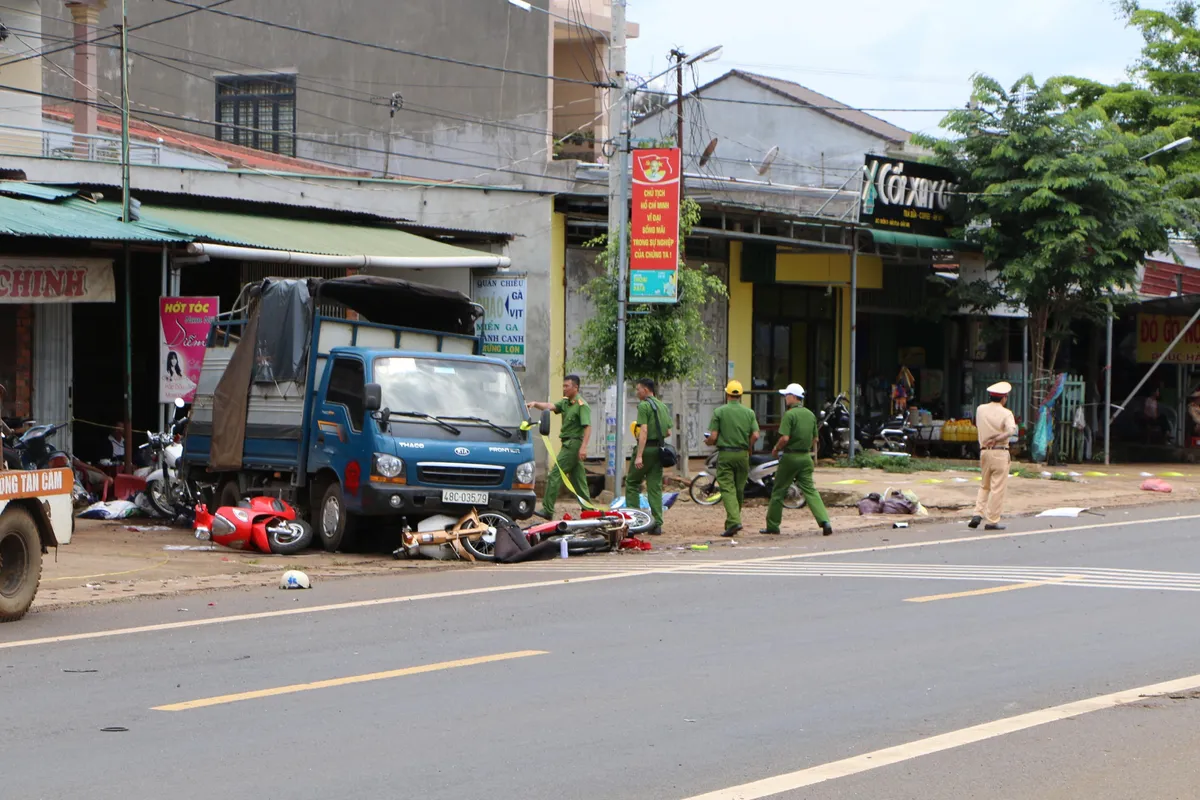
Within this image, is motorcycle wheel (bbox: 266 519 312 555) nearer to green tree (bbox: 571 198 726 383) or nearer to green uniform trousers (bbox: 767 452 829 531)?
green uniform trousers (bbox: 767 452 829 531)

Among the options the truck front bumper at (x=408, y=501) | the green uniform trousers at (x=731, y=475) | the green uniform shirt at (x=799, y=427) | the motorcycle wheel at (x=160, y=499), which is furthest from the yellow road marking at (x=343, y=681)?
the motorcycle wheel at (x=160, y=499)

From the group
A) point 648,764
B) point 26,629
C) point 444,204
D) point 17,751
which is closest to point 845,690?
point 648,764

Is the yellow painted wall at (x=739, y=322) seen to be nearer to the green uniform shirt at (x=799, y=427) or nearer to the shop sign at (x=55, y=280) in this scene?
the green uniform shirt at (x=799, y=427)

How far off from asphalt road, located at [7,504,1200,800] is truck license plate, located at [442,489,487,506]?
7.03ft

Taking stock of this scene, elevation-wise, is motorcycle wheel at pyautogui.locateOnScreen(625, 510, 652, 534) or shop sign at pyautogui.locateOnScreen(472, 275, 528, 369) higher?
shop sign at pyautogui.locateOnScreen(472, 275, 528, 369)

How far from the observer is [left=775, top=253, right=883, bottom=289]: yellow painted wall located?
29.3 m

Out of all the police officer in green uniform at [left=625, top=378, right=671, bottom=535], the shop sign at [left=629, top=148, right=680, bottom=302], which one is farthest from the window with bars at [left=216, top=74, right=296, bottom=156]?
the police officer in green uniform at [left=625, top=378, right=671, bottom=535]

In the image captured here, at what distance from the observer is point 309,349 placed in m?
16.0

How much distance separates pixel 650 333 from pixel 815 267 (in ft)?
30.1

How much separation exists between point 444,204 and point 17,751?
1876cm

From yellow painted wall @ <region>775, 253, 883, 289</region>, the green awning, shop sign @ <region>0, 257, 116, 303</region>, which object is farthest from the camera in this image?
yellow painted wall @ <region>775, 253, 883, 289</region>

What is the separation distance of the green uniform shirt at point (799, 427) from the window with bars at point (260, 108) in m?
23.3

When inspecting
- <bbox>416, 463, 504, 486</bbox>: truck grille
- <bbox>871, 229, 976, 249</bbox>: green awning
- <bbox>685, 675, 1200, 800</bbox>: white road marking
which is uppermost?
<bbox>871, 229, 976, 249</bbox>: green awning

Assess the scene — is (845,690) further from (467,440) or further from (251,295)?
(251,295)
